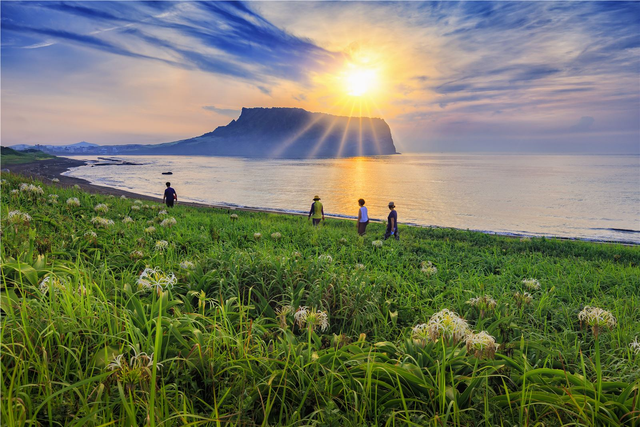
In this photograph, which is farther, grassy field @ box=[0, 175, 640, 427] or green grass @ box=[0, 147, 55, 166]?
green grass @ box=[0, 147, 55, 166]

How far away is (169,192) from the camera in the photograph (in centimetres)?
1842

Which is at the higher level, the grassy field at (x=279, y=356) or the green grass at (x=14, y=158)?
the green grass at (x=14, y=158)

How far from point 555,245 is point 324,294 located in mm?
14770

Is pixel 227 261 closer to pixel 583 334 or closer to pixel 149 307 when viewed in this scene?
pixel 149 307

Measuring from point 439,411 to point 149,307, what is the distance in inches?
102

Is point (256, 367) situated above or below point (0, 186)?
below

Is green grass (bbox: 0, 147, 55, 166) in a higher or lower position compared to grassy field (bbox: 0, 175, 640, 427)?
higher

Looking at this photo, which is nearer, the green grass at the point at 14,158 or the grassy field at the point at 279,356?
the grassy field at the point at 279,356

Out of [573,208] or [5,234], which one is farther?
[573,208]

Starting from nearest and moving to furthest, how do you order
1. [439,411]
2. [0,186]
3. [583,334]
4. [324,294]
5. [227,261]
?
[439,411] < [583,334] < [324,294] < [227,261] < [0,186]

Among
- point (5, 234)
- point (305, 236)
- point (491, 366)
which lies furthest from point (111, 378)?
point (305, 236)

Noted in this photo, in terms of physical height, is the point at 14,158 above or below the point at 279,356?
above

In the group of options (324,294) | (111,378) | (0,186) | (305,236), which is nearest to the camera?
(111,378)

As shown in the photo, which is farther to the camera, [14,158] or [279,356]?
[14,158]
